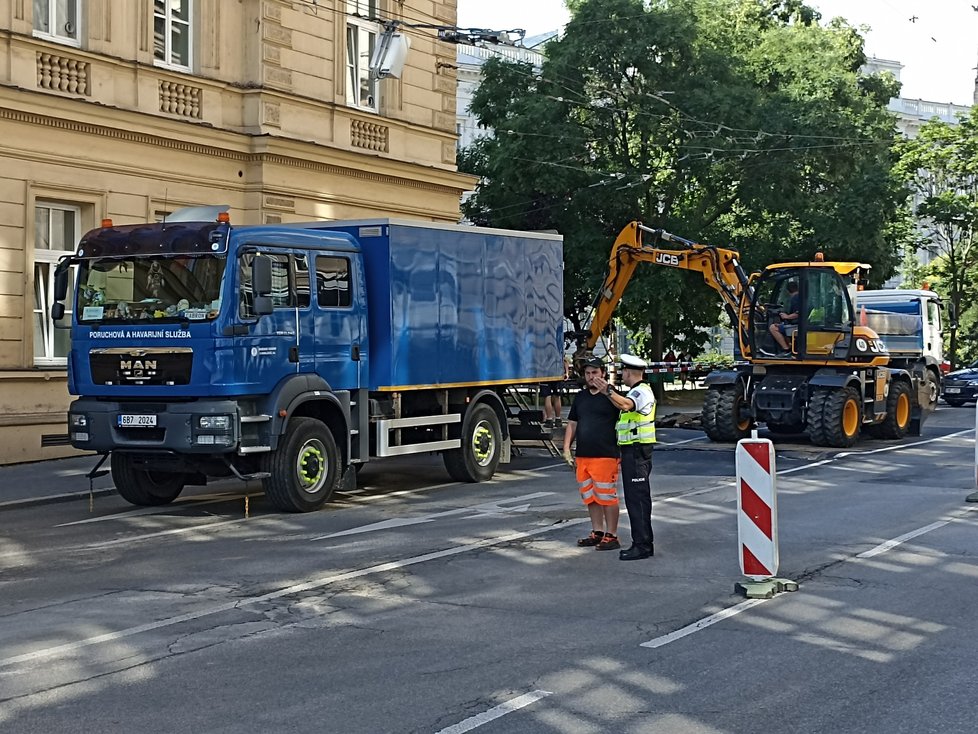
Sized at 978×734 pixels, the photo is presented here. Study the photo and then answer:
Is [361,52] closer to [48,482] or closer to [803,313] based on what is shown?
[803,313]

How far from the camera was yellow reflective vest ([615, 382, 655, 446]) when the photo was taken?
11.4 m

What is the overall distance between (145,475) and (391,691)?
9.09 metres

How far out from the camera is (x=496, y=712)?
6789 millimetres

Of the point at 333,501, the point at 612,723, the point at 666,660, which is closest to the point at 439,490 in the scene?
the point at 333,501

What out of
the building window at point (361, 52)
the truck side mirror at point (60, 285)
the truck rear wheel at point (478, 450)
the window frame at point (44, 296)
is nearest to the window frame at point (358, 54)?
the building window at point (361, 52)

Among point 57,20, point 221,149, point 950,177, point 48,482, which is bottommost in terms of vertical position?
point 48,482

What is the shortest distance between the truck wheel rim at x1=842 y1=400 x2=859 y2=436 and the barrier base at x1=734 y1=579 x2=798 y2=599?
13498 mm

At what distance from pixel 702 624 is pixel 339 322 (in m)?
7.63

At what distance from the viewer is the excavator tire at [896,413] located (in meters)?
25.0

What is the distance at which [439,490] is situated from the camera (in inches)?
675

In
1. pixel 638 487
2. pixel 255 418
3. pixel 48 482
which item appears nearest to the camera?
pixel 638 487

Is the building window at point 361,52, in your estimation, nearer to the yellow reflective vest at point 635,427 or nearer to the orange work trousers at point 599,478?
the orange work trousers at point 599,478

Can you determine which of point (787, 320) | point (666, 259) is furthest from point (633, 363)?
point (666, 259)

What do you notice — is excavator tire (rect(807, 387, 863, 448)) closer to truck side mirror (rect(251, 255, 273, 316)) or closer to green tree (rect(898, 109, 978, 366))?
truck side mirror (rect(251, 255, 273, 316))
